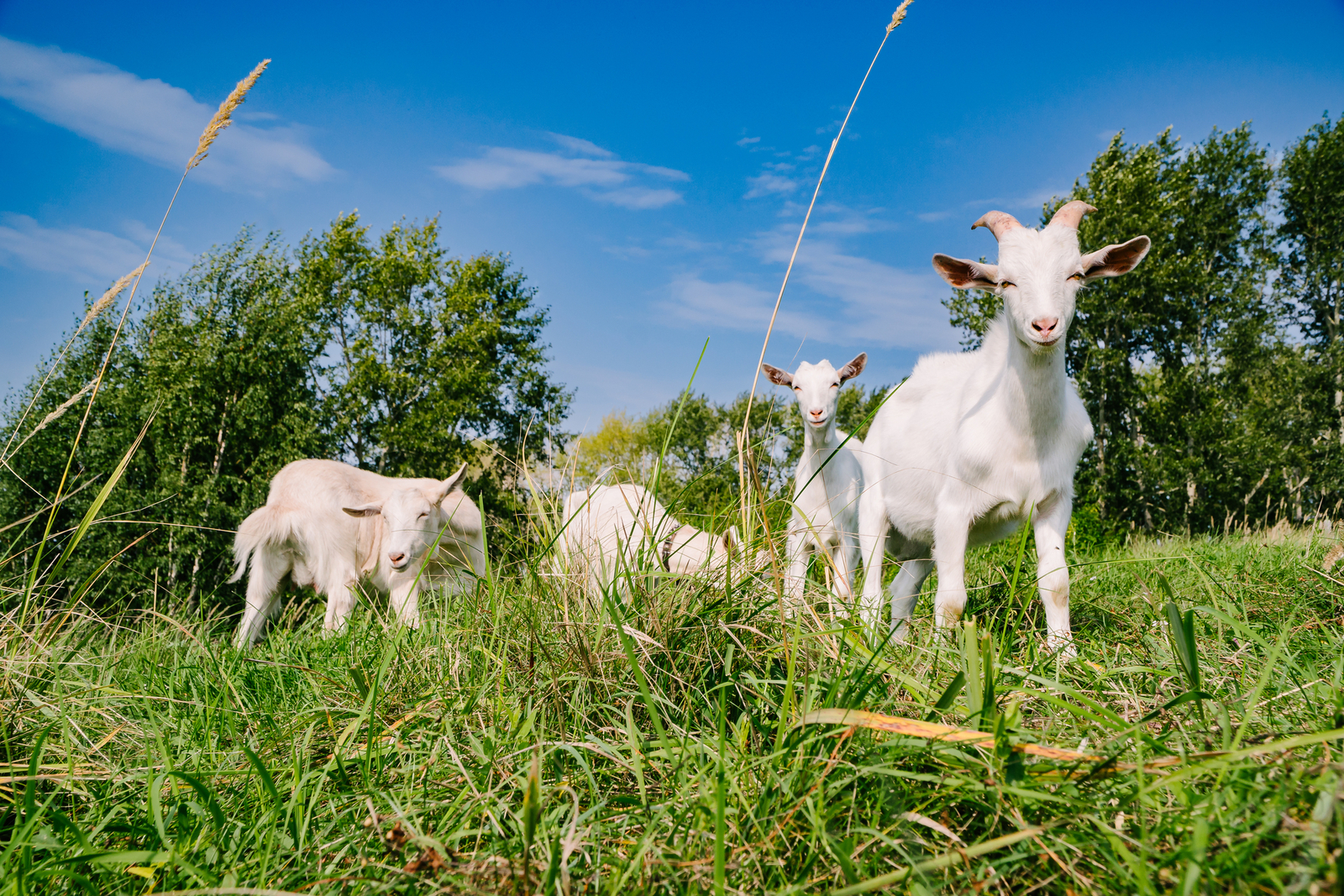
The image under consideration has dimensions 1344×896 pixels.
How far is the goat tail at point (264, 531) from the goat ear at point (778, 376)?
223 inches

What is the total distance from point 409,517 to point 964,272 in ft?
19.1

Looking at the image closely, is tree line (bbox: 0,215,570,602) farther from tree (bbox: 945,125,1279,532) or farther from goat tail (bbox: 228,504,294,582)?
tree (bbox: 945,125,1279,532)

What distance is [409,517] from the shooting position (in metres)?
6.99

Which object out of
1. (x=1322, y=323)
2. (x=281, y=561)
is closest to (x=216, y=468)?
(x=281, y=561)

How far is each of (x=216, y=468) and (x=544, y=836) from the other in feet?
73.5

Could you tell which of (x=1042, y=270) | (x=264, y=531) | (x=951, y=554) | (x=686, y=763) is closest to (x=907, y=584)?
(x=951, y=554)

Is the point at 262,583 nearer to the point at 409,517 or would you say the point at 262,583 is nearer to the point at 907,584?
the point at 409,517

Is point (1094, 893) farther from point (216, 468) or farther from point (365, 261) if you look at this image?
point (365, 261)

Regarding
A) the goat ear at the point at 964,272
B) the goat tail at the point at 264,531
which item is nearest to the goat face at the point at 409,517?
the goat tail at the point at 264,531

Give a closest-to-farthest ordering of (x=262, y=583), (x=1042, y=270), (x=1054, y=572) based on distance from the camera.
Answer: (x=1054, y=572) < (x=1042, y=270) < (x=262, y=583)

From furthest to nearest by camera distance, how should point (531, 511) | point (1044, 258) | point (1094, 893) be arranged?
point (1044, 258) → point (531, 511) → point (1094, 893)

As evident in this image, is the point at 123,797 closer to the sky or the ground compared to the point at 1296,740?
closer to the ground

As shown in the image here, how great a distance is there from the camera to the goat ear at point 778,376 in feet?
21.6

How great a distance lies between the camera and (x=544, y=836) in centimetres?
134
